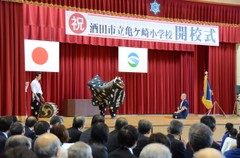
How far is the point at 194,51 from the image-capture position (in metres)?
12.3

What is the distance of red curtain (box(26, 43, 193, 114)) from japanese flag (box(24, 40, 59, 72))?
0.68 metres

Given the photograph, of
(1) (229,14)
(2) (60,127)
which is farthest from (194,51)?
(2) (60,127)

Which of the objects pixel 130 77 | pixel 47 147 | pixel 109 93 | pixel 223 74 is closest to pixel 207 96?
pixel 223 74

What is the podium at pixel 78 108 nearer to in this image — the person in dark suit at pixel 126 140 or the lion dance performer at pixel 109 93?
the lion dance performer at pixel 109 93

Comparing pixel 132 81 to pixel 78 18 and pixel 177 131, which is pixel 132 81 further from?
pixel 177 131

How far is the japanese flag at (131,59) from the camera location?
10648 millimetres

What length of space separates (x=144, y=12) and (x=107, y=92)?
140 inches

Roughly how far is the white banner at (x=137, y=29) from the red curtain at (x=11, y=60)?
1.35 metres

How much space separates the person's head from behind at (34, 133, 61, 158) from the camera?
231 cm

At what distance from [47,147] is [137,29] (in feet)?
27.5

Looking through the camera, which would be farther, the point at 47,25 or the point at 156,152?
the point at 47,25

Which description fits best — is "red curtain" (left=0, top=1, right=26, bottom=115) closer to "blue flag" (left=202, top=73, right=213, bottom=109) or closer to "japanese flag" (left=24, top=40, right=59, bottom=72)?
"japanese flag" (left=24, top=40, right=59, bottom=72)

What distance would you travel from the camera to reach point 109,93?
27.9 ft

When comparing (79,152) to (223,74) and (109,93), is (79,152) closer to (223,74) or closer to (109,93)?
(109,93)
